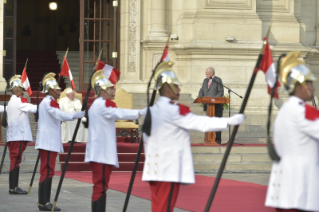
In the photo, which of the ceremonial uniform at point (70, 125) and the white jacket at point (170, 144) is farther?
the ceremonial uniform at point (70, 125)

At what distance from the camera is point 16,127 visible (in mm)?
11945

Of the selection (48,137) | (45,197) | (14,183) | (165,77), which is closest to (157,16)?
(14,183)

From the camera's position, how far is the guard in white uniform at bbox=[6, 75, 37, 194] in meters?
12.0

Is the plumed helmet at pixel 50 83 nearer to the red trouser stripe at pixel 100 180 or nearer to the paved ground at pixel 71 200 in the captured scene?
the paved ground at pixel 71 200

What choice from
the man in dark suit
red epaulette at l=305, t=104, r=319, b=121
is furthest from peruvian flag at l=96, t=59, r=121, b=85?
the man in dark suit

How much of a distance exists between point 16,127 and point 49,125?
1.56 metres

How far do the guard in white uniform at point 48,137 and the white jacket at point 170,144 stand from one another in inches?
125

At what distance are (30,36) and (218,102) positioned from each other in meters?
19.3

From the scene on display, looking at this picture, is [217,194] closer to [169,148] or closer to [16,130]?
[16,130]

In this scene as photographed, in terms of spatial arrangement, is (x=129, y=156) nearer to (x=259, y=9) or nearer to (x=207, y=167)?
(x=207, y=167)

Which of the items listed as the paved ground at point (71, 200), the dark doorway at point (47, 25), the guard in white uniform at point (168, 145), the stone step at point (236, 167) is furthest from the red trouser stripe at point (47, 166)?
the dark doorway at point (47, 25)

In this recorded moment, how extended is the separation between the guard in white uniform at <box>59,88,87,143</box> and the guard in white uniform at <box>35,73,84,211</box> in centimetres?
641

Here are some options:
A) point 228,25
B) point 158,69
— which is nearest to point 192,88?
point 228,25

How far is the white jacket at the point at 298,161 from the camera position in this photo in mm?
5914
